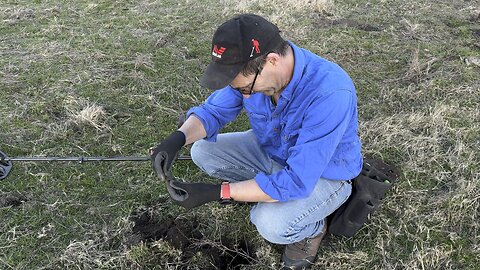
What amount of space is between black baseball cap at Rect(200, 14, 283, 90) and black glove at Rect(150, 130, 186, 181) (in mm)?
667

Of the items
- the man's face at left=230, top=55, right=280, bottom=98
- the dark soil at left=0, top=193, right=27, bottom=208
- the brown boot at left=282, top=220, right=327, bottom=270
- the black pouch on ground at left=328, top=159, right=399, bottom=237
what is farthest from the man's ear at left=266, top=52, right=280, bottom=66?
the dark soil at left=0, top=193, right=27, bottom=208

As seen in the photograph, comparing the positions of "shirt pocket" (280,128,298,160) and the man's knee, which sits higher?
"shirt pocket" (280,128,298,160)

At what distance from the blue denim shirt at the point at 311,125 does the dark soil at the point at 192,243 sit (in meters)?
0.71

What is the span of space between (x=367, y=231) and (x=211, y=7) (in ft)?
15.3

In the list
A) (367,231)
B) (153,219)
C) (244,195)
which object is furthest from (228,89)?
(367,231)

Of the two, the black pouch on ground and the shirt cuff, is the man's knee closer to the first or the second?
the shirt cuff

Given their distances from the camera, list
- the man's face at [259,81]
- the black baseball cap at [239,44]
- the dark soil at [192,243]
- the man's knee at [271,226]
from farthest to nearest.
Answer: the dark soil at [192,243], the man's knee at [271,226], the man's face at [259,81], the black baseball cap at [239,44]

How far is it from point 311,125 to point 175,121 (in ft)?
6.81

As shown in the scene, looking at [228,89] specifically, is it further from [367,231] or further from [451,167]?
[451,167]

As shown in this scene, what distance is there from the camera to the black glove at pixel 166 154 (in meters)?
2.71

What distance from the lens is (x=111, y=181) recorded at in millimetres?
3551

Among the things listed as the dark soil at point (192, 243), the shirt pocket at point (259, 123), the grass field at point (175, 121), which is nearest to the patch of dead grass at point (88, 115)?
the grass field at point (175, 121)

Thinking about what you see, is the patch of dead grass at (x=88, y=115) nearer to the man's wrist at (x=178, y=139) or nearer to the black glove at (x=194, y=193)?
the man's wrist at (x=178, y=139)

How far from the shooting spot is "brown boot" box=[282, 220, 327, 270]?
2852mm
